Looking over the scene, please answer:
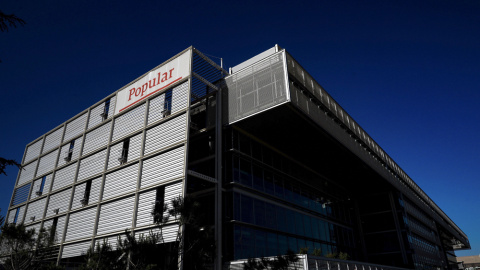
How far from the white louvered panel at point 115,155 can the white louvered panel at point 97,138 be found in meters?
1.85

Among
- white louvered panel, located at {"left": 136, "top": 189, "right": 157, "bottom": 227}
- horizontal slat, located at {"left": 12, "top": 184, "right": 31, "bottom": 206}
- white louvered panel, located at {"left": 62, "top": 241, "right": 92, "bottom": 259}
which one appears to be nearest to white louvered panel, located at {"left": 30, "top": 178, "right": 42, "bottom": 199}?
horizontal slat, located at {"left": 12, "top": 184, "right": 31, "bottom": 206}

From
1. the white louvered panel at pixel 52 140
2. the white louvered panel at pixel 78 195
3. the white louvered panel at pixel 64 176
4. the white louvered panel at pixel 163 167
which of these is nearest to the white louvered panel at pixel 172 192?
the white louvered panel at pixel 163 167

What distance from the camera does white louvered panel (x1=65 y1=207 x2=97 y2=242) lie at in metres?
29.7

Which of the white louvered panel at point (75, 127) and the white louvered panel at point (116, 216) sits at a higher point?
the white louvered panel at point (75, 127)

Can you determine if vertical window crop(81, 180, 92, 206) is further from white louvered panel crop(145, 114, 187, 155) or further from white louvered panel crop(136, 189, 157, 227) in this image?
white louvered panel crop(145, 114, 187, 155)

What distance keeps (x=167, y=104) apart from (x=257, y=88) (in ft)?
27.2

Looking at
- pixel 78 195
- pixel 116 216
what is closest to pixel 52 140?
pixel 78 195

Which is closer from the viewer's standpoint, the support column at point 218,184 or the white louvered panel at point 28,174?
the support column at point 218,184

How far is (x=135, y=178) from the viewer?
27.9 meters

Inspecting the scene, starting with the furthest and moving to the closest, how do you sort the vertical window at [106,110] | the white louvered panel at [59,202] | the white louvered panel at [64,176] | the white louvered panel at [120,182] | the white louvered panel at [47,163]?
the white louvered panel at [47,163] < the white louvered panel at [64,176] < the vertical window at [106,110] < the white louvered panel at [59,202] < the white louvered panel at [120,182]

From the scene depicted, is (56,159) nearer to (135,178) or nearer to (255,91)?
(135,178)

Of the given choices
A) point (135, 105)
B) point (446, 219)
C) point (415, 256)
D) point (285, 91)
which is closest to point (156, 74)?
point (135, 105)

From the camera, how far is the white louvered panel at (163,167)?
81.3 feet

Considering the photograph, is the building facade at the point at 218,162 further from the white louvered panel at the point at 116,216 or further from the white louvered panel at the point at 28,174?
the white louvered panel at the point at 28,174
